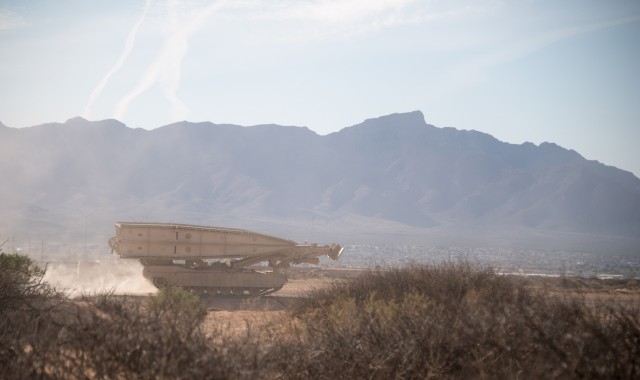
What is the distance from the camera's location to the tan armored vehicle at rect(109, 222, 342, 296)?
22.9m

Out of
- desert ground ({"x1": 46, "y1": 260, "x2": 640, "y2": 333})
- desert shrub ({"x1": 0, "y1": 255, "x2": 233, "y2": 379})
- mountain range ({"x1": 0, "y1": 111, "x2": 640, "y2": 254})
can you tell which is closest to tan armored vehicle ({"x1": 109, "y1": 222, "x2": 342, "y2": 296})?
desert ground ({"x1": 46, "y1": 260, "x2": 640, "y2": 333})

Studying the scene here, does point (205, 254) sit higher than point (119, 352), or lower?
higher

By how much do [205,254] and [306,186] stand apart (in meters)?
135

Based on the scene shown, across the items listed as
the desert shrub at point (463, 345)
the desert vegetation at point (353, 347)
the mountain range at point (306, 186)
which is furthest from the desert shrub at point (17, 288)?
the mountain range at point (306, 186)

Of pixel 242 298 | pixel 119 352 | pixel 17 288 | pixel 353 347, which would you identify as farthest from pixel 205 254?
pixel 119 352

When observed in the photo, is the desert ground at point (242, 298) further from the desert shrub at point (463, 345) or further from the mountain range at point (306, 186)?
the mountain range at point (306, 186)

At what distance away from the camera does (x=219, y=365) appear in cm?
744

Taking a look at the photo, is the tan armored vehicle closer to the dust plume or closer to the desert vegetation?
the dust plume

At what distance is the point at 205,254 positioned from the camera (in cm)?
2347

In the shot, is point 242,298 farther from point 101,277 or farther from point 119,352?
point 119,352

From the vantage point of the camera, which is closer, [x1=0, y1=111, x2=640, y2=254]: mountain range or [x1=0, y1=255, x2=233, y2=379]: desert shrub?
[x1=0, y1=255, x2=233, y2=379]: desert shrub

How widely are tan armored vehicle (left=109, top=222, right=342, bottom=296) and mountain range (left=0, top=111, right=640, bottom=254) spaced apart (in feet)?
243

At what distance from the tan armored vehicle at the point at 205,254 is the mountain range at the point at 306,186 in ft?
243

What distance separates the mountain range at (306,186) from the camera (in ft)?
400
